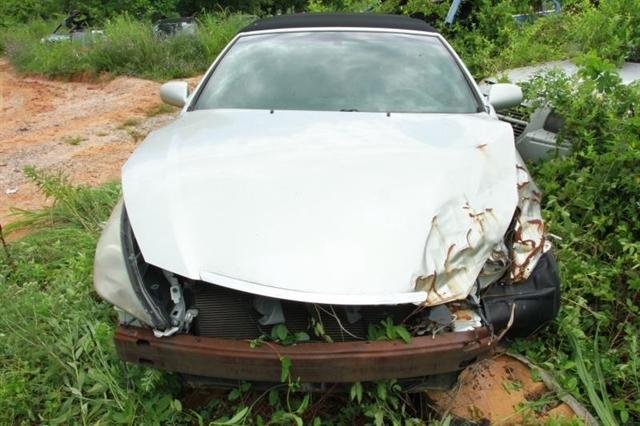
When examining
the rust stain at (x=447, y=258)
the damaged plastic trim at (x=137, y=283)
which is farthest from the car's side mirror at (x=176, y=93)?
the rust stain at (x=447, y=258)

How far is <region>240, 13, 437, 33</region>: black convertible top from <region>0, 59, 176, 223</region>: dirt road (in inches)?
87.9

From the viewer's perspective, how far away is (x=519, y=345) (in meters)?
2.45

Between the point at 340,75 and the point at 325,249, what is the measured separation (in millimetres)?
1440

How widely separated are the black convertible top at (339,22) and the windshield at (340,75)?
0.12m

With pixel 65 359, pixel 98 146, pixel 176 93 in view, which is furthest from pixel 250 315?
pixel 98 146

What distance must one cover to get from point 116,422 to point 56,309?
821mm

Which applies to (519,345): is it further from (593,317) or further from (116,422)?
(116,422)

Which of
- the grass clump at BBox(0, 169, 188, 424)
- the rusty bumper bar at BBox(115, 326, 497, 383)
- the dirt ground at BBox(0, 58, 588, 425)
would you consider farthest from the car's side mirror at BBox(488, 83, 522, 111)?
the grass clump at BBox(0, 169, 188, 424)

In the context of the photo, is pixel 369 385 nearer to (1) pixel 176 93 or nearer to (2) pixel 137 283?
(2) pixel 137 283

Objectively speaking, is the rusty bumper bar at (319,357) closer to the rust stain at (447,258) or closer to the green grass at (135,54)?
the rust stain at (447,258)

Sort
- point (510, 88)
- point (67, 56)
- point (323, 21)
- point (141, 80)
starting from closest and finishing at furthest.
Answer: point (510, 88), point (323, 21), point (141, 80), point (67, 56)

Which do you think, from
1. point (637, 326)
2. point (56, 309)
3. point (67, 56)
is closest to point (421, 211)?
point (637, 326)

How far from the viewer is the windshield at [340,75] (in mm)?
2855

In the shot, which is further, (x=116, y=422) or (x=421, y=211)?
(x=116, y=422)
